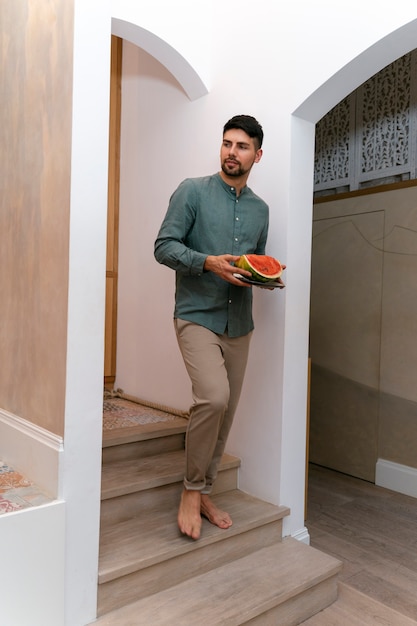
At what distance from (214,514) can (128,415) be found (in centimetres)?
94

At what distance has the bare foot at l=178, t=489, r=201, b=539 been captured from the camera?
2.13 metres

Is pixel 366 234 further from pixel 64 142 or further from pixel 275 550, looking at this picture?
pixel 64 142

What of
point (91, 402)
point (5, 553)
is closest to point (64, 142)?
point (91, 402)

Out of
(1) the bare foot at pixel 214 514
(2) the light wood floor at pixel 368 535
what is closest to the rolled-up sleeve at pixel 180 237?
(1) the bare foot at pixel 214 514

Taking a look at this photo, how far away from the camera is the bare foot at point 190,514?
6.98ft

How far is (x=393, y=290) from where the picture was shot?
377 centimetres

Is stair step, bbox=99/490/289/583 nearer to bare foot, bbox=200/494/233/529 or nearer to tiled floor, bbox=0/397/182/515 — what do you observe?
bare foot, bbox=200/494/233/529

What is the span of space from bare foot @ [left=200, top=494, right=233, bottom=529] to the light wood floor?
0.64m

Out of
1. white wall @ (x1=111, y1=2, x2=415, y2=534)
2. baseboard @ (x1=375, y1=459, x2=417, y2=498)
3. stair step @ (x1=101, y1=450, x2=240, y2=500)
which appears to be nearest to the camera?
stair step @ (x1=101, y1=450, x2=240, y2=500)

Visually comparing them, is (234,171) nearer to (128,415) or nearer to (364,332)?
(128,415)

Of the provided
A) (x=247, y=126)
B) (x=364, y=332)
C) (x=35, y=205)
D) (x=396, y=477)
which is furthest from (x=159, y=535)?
(x=364, y=332)

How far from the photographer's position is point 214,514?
7.61ft

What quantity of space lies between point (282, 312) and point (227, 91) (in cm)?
123

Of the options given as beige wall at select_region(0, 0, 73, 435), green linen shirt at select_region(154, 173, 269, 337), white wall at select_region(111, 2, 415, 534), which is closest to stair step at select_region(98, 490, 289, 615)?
white wall at select_region(111, 2, 415, 534)
